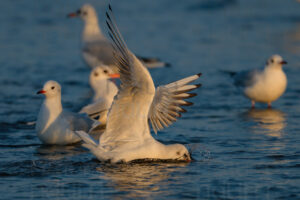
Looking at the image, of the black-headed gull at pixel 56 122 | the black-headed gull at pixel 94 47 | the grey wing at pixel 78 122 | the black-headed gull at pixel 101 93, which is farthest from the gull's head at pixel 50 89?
the black-headed gull at pixel 94 47

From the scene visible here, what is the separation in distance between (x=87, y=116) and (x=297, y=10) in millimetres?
13714

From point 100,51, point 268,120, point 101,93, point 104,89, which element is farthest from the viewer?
point 100,51

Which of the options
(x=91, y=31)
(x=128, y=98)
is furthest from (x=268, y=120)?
(x=91, y=31)

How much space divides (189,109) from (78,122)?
2554 mm

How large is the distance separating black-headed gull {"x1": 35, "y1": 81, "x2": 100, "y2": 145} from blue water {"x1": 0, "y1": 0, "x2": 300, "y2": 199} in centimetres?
18

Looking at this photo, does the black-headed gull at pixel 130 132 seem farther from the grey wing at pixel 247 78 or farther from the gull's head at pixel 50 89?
the grey wing at pixel 247 78

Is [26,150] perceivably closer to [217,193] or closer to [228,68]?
[217,193]

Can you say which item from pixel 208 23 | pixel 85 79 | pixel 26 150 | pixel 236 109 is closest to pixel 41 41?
pixel 85 79

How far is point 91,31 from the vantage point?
45.5 feet

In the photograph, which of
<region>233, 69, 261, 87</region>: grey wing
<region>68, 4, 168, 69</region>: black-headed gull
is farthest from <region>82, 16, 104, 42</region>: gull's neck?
<region>233, 69, 261, 87</region>: grey wing

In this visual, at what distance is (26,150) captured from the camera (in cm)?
747

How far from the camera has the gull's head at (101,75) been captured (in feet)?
33.7

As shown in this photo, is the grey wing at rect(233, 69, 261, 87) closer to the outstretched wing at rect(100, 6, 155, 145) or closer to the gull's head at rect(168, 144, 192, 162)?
the gull's head at rect(168, 144, 192, 162)

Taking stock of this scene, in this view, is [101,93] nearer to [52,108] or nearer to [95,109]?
[95,109]
